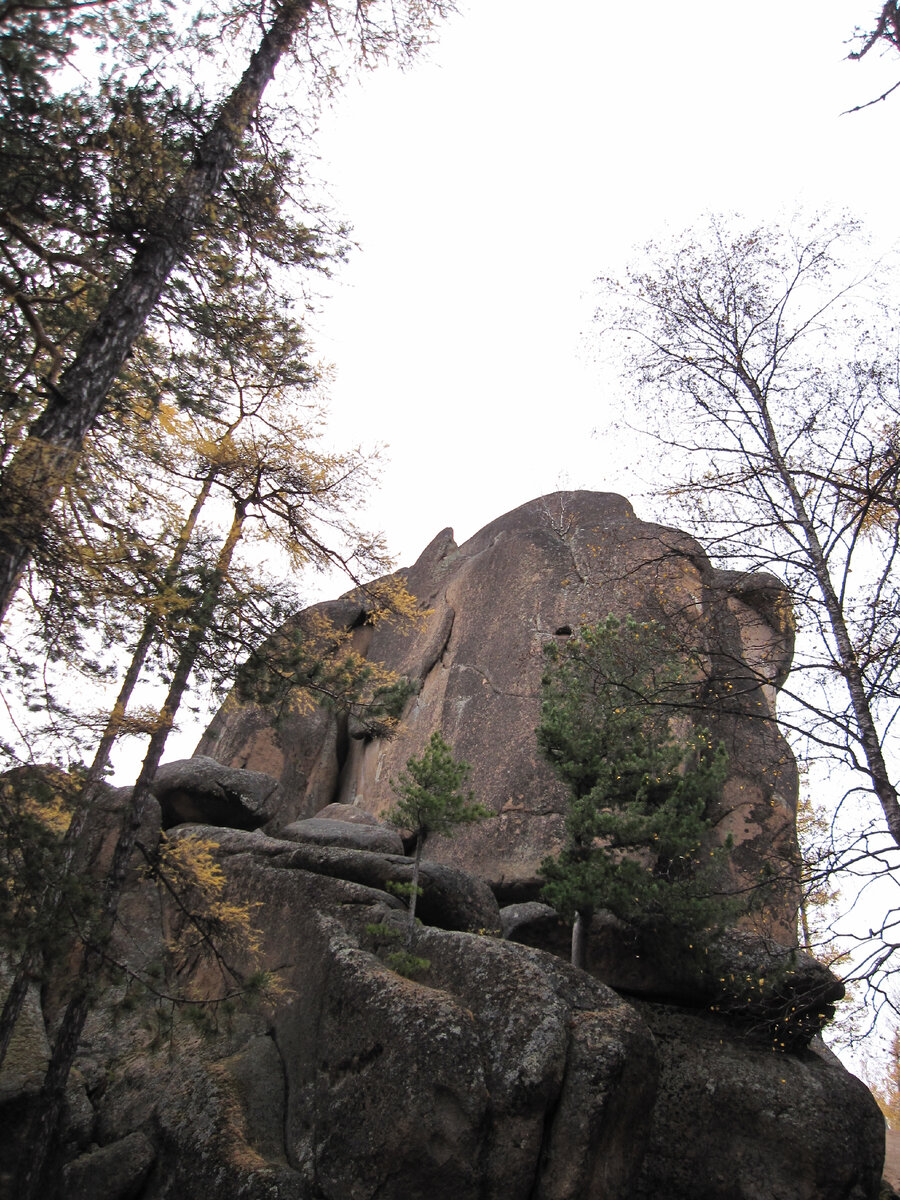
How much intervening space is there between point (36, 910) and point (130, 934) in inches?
282

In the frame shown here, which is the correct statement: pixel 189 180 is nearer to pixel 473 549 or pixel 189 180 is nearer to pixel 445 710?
pixel 445 710

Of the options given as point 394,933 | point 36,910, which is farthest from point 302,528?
point 36,910

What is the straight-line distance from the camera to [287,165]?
31.8ft

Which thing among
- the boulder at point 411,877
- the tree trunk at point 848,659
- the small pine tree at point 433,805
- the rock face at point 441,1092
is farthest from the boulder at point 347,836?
the tree trunk at point 848,659

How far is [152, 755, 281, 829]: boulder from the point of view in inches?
606

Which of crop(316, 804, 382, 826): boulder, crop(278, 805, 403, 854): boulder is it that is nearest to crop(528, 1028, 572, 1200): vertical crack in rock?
crop(278, 805, 403, 854): boulder

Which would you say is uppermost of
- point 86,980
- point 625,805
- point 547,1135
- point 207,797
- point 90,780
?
point 625,805

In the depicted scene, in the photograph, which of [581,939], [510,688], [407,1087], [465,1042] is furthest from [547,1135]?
[510,688]

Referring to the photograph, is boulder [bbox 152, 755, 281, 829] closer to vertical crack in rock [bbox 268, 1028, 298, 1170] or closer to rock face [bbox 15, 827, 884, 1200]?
rock face [bbox 15, 827, 884, 1200]

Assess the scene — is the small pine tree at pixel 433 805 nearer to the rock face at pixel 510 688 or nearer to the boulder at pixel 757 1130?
the rock face at pixel 510 688

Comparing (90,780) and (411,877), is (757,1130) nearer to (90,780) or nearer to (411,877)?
(411,877)

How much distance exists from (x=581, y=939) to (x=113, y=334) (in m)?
10.2

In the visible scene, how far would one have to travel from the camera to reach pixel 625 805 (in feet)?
41.7

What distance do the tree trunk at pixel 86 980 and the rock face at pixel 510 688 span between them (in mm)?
3575
